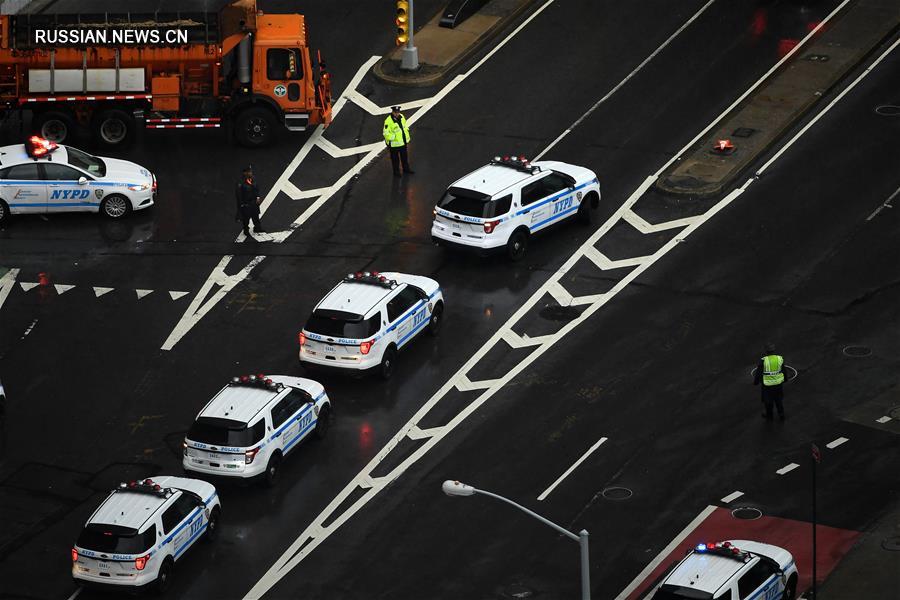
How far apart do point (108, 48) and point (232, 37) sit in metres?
3.41

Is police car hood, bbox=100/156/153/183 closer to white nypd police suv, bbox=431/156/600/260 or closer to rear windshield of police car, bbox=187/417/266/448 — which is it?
white nypd police suv, bbox=431/156/600/260

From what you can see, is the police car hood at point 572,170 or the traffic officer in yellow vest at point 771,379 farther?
the police car hood at point 572,170

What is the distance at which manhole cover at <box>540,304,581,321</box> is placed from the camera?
159 feet

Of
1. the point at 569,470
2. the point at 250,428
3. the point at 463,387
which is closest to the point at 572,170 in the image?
the point at 463,387

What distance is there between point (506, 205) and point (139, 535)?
1488 centimetres

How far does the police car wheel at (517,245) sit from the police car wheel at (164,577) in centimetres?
1396

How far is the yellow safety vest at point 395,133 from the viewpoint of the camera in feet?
178

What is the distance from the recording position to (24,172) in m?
52.8

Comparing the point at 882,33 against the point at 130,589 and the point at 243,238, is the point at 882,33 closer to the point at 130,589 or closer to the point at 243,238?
the point at 243,238

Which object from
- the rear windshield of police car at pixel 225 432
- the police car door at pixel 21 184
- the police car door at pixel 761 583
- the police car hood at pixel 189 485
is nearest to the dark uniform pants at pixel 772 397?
the police car door at pixel 761 583

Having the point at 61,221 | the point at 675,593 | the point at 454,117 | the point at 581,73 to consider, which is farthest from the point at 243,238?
the point at 675,593

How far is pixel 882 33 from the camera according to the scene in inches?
2368

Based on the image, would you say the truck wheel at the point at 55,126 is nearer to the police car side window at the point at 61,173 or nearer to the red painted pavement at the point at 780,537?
the police car side window at the point at 61,173

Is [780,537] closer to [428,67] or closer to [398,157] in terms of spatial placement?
[398,157]
